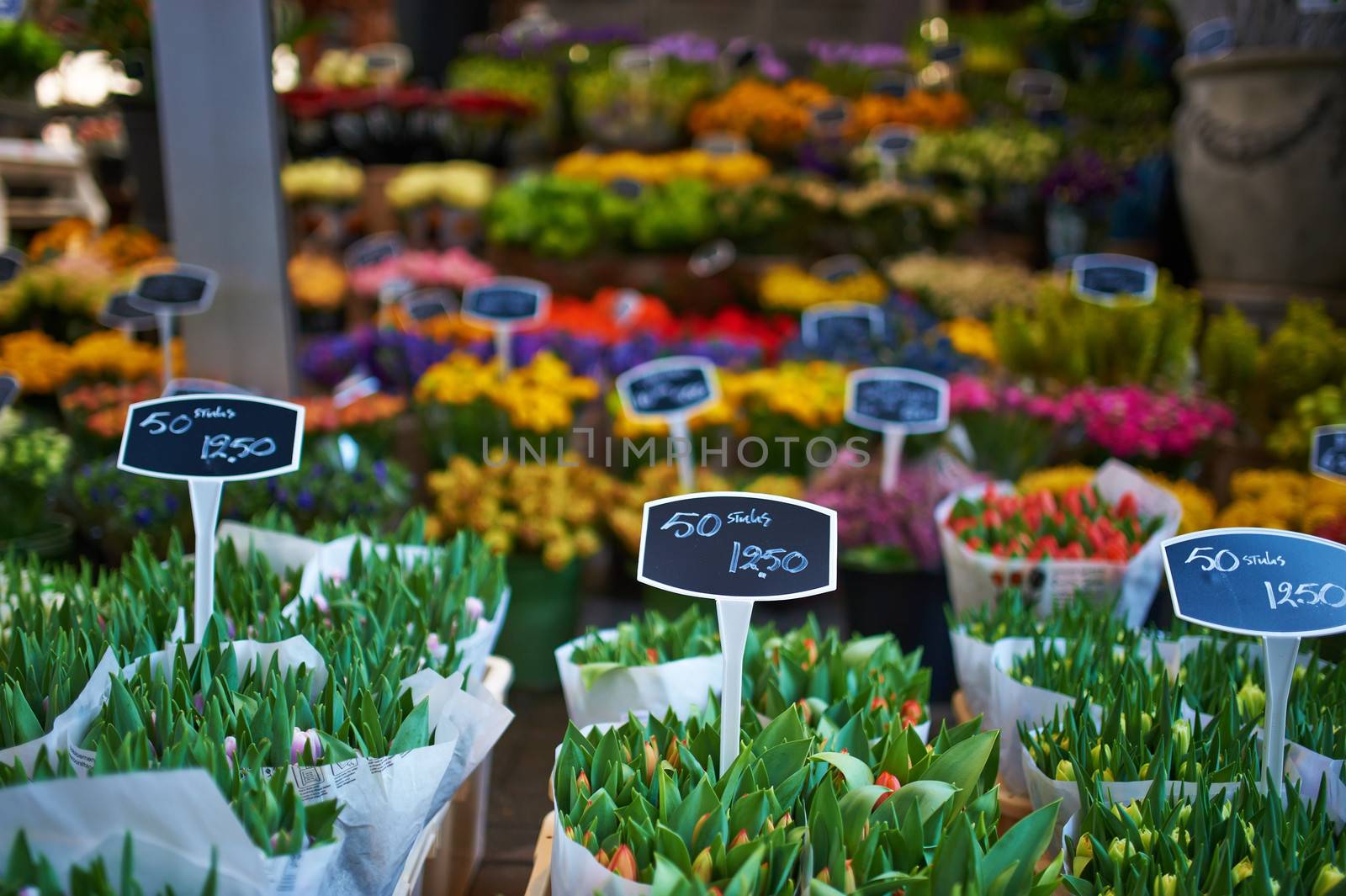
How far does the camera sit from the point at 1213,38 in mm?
3793

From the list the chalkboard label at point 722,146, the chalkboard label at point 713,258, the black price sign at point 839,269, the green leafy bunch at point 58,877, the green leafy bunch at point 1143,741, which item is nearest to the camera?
the green leafy bunch at point 58,877

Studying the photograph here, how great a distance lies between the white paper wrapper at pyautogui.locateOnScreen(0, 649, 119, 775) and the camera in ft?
3.95

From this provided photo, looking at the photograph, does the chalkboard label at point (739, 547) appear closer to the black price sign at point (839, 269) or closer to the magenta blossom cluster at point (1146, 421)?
the magenta blossom cluster at point (1146, 421)

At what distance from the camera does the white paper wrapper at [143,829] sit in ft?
3.28

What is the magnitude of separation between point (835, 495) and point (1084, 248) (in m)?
2.62

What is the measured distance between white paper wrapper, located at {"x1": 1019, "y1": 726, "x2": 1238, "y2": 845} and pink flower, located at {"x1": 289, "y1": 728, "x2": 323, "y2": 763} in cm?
86

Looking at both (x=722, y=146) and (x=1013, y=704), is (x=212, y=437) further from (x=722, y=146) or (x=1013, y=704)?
(x=722, y=146)

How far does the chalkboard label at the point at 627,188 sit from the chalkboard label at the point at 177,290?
2.33 meters

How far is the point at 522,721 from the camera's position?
8.41 feet

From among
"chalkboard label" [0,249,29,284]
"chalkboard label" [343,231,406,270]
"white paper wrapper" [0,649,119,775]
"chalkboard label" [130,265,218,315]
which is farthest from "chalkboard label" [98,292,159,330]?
"white paper wrapper" [0,649,119,775]

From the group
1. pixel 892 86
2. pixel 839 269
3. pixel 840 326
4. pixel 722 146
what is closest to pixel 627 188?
pixel 722 146

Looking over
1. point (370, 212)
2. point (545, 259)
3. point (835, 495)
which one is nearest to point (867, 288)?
point (545, 259)

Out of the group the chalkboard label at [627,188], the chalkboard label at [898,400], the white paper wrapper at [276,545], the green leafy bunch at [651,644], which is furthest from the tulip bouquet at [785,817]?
the chalkboard label at [627,188]

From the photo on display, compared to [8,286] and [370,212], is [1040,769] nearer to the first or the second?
[8,286]
